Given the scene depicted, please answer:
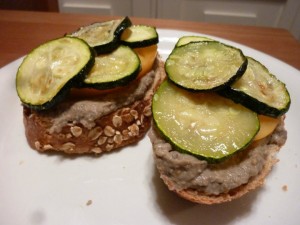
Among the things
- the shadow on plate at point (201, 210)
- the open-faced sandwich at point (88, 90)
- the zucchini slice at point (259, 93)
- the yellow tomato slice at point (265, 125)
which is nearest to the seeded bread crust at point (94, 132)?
the open-faced sandwich at point (88, 90)

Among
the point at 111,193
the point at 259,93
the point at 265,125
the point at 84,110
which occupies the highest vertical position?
the point at 259,93

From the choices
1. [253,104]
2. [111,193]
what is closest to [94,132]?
[111,193]

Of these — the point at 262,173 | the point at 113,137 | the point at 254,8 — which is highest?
the point at 262,173

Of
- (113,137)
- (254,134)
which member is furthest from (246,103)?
(113,137)

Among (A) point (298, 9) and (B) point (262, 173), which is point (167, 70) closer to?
(B) point (262, 173)

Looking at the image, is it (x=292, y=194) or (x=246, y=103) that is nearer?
(x=246, y=103)

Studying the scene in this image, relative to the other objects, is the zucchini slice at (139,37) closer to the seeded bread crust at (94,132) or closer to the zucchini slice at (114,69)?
the zucchini slice at (114,69)

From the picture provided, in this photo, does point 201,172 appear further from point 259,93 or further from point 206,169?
point 259,93
